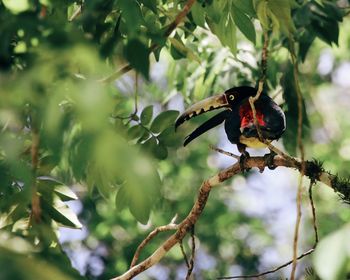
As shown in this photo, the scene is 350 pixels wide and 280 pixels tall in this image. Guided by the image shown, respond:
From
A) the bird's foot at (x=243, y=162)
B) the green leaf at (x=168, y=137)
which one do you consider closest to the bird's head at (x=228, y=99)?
the bird's foot at (x=243, y=162)

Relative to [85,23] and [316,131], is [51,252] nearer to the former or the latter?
[85,23]

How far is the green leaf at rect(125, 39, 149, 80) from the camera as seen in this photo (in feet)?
5.84

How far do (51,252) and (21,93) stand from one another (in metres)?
0.41

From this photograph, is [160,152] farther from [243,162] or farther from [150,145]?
[243,162]

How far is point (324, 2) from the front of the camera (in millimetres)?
3633

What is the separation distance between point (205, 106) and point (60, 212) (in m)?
1.41

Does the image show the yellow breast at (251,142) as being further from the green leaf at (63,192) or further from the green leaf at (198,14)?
the green leaf at (63,192)

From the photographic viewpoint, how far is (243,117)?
3828mm

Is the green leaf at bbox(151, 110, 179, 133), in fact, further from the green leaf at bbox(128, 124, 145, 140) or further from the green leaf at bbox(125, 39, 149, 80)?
the green leaf at bbox(125, 39, 149, 80)

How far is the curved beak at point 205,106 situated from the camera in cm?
379

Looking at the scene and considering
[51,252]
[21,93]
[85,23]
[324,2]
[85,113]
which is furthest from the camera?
[324,2]

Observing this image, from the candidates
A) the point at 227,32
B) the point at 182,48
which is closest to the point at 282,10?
the point at 227,32

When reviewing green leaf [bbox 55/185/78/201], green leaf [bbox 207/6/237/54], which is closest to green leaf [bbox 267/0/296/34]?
green leaf [bbox 207/6/237/54]

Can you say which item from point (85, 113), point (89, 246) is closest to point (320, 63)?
point (89, 246)
